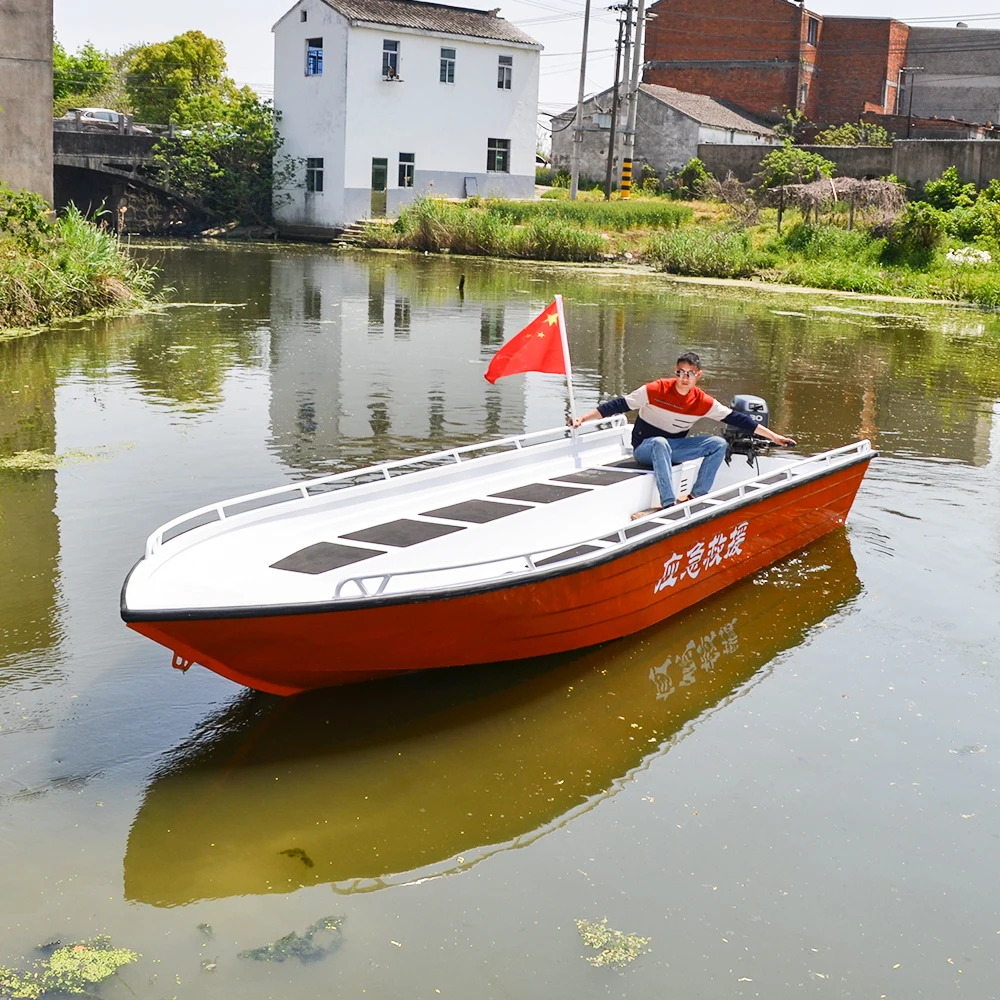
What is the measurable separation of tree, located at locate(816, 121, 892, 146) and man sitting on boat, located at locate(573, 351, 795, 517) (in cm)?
4053

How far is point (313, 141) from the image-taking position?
4641cm

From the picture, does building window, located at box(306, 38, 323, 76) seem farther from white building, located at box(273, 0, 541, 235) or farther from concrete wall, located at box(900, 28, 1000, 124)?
concrete wall, located at box(900, 28, 1000, 124)

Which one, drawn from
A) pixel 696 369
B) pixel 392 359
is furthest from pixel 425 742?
pixel 392 359

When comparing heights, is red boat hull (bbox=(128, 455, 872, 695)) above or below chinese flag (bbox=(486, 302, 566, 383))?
below

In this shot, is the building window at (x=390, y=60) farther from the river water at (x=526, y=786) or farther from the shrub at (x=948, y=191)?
the river water at (x=526, y=786)

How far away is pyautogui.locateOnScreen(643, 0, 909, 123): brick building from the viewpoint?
51.9m

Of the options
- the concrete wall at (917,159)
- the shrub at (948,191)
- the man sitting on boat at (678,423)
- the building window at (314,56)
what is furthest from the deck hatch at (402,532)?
the building window at (314,56)

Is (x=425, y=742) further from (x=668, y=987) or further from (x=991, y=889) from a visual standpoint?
(x=991, y=889)

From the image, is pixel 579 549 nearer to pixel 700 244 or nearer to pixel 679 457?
pixel 679 457

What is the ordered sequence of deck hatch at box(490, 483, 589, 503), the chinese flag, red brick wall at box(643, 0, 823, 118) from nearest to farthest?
deck hatch at box(490, 483, 589, 503) → the chinese flag → red brick wall at box(643, 0, 823, 118)

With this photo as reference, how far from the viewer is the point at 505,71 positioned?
159 feet

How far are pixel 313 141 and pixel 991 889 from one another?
45.0 m

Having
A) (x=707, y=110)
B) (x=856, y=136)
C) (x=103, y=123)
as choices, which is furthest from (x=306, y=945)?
(x=707, y=110)

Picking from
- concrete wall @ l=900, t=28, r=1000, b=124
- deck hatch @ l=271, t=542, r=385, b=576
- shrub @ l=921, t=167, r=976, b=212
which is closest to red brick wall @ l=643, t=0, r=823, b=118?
concrete wall @ l=900, t=28, r=1000, b=124
